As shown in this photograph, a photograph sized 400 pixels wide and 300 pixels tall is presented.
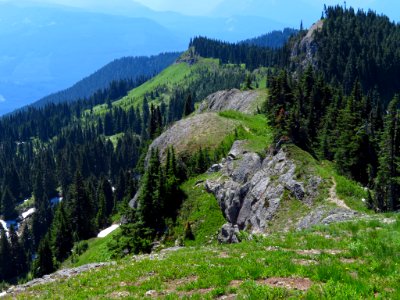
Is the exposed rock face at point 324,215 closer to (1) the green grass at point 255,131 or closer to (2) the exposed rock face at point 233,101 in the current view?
(1) the green grass at point 255,131

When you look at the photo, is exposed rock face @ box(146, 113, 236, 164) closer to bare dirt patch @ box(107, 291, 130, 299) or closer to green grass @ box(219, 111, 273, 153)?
green grass @ box(219, 111, 273, 153)

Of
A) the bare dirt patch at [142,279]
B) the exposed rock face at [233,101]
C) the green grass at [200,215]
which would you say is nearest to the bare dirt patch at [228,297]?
the bare dirt patch at [142,279]

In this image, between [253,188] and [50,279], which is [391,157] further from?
[50,279]

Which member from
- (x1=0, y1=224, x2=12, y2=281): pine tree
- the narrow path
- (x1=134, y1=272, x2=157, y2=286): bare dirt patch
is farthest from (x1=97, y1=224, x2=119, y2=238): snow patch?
(x1=134, y1=272, x2=157, y2=286): bare dirt patch

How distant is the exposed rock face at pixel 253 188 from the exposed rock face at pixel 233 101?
167 ft

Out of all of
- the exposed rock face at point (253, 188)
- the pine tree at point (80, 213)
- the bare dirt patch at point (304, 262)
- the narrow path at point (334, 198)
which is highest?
the bare dirt patch at point (304, 262)

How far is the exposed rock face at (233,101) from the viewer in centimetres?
10945

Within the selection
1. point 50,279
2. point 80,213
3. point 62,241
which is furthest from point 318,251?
point 80,213

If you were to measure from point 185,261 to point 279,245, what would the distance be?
200 inches

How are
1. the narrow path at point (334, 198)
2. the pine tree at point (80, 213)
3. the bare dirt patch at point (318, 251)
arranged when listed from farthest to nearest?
1. the pine tree at point (80, 213)
2. the narrow path at point (334, 198)
3. the bare dirt patch at point (318, 251)

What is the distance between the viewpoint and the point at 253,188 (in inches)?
1826

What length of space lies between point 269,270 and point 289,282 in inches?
50.9

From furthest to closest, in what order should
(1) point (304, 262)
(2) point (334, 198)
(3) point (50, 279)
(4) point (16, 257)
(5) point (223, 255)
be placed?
(4) point (16, 257)
(2) point (334, 198)
(3) point (50, 279)
(5) point (223, 255)
(1) point (304, 262)

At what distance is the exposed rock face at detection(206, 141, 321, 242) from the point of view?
39156 millimetres
